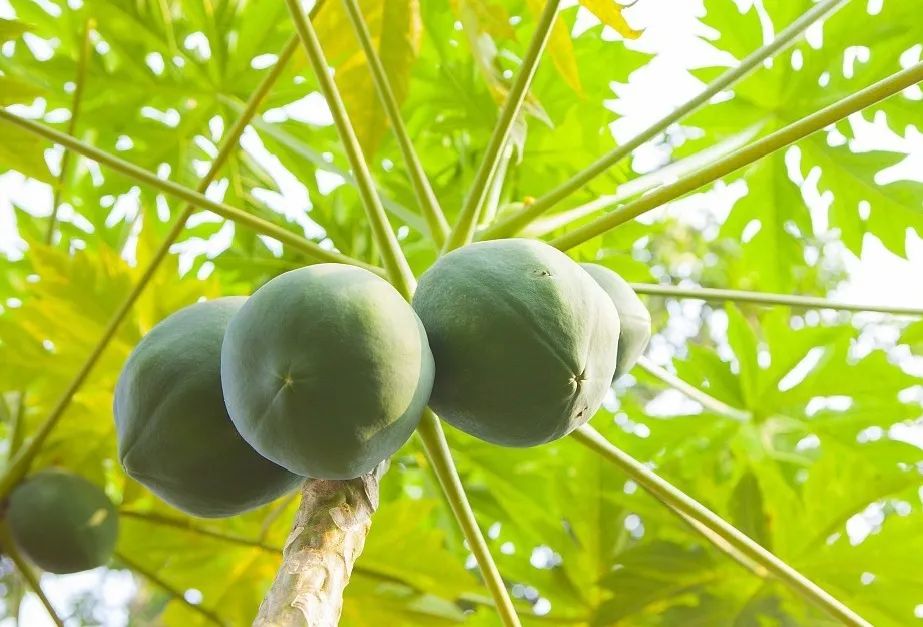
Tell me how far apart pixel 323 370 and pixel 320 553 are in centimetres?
27

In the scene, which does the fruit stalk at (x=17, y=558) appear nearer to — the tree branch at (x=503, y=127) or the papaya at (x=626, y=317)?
the tree branch at (x=503, y=127)

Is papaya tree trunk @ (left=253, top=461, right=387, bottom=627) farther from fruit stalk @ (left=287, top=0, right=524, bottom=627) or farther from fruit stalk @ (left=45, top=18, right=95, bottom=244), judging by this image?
fruit stalk @ (left=45, top=18, right=95, bottom=244)

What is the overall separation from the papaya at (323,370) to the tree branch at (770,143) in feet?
1.87

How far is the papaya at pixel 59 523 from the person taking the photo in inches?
90.5

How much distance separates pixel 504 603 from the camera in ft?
5.72

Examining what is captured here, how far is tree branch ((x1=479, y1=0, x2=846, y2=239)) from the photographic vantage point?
194 cm

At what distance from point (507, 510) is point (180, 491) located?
1.37 metres

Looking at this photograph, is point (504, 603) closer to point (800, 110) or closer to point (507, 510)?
point (507, 510)

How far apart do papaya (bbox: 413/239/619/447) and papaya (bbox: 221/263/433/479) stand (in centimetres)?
11

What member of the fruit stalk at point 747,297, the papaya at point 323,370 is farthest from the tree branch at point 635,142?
the papaya at point 323,370

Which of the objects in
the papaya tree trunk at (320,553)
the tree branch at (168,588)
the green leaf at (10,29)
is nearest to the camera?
the papaya tree trunk at (320,553)

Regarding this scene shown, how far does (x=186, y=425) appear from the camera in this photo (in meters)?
1.51

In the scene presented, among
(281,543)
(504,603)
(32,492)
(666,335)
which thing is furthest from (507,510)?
(666,335)

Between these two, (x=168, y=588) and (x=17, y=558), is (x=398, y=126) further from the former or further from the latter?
(x=17, y=558)
